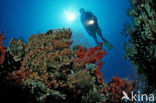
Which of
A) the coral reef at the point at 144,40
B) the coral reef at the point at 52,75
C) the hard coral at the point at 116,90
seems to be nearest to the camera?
the coral reef at the point at 52,75

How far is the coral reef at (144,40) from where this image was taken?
520 cm

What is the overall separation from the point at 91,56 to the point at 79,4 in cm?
6872

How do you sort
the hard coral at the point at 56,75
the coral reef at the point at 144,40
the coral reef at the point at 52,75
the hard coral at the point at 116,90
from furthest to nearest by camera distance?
1. the coral reef at the point at 144,40
2. the hard coral at the point at 116,90
3. the hard coral at the point at 56,75
4. the coral reef at the point at 52,75

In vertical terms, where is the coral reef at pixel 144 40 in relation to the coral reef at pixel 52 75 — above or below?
above

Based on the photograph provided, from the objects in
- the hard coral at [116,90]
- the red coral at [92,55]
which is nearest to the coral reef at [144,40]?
the hard coral at [116,90]

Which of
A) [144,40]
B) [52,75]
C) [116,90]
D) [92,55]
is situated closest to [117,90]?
[116,90]

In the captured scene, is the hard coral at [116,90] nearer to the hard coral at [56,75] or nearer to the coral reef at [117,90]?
the coral reef at [117,90]

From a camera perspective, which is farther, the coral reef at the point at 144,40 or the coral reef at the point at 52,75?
the coral reef at the point at 144,40

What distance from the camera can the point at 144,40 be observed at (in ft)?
18.6

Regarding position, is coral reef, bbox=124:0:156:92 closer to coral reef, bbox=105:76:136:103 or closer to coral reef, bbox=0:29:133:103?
coral reef, bbox=105:76:136:103

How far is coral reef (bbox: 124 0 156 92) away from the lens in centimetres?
520

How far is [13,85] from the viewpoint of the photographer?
281 centimetres

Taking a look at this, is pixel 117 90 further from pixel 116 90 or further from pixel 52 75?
pixel 52 75

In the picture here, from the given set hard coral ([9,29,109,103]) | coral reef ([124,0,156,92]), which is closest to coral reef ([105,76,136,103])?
hard coral ([9,29,109,103])
